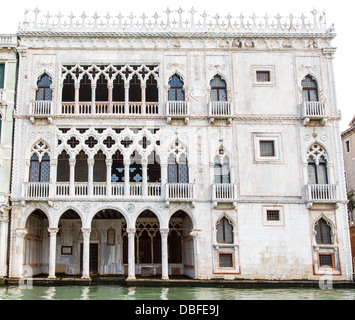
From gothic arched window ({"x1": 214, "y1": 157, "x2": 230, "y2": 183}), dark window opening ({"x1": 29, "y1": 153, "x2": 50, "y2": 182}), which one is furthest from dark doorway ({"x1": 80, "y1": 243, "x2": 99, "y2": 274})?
gothic arched window ({"x1": 214, "y1": 157, "x2": 230, "y2": 183})

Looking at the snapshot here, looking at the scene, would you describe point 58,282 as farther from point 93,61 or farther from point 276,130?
point 276,130

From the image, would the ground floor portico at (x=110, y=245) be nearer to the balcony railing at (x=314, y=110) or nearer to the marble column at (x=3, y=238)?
the marble column at (x=3, y=238)

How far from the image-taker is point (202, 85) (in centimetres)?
2570

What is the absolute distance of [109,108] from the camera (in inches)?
992

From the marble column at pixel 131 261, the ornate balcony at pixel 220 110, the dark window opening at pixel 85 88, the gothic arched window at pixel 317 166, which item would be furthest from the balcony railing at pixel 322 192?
the dark window opening at pixel 85 88

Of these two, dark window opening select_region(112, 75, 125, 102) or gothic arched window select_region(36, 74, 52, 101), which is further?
dark window opening select_region(112, 75, 125, 102)

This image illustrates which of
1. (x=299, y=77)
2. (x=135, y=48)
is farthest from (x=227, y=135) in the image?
(x=135, y=48)

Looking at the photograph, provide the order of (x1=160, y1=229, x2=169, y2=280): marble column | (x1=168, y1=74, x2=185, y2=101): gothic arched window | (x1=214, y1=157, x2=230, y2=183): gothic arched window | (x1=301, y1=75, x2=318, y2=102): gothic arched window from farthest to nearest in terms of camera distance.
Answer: (x1=301, y1=75, x2=318, y2=102): gothic arched window, (x1=168, y1=74, x2=185, y2=101): gothic arched window, (x1=214, y1=157, x2=230, y2=183): gothic arched window, (x1=160, y1=229, x2=169, y2=280): marble column

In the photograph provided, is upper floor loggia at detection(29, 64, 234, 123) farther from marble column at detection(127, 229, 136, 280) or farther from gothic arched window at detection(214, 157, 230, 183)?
marble column at detection(127, 229, 136, 280)

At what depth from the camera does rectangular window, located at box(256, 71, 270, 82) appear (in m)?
26.1

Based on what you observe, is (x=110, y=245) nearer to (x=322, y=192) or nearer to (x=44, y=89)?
(x=44, y=89)

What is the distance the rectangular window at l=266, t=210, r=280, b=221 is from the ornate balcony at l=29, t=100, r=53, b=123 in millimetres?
12991
